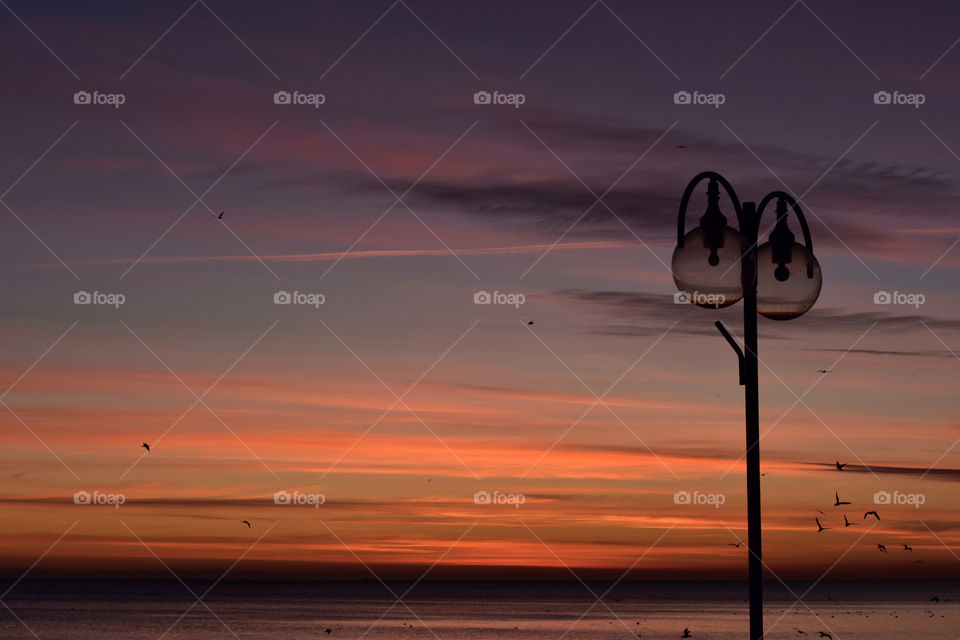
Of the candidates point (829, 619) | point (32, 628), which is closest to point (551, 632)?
point (829, 619)

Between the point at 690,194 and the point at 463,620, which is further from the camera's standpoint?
the point at 463,620

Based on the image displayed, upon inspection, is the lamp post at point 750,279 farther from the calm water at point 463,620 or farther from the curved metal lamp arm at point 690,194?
the calm water at point 463,620

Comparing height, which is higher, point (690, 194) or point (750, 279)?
point (690, 194)

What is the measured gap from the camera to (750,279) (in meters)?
10.8

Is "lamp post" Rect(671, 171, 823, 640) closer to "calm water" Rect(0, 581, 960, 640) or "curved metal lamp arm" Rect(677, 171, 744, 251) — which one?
"curved metal lamp arm" Rect(677, 171, 744, 251)

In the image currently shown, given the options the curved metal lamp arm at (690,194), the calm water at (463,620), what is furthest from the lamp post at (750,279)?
the calm water at (463,620)

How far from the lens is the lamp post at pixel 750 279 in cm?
1045

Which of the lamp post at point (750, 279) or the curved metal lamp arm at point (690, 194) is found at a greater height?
the curved metal lamp arm at point (690, 194)

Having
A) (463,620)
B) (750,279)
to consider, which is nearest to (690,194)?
(750,279)

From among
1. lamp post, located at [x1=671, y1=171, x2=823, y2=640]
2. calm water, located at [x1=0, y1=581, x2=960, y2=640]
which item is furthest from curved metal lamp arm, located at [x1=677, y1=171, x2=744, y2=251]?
calm water, located at [x1=0, y1=581, x2=960, y2=640]

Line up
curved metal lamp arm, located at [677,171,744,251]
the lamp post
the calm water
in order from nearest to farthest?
the lamp post, curved metal lamp arm, located at [677,171,744,251], the calm water

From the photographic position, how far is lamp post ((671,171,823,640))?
10453mm

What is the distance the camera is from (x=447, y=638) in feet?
380

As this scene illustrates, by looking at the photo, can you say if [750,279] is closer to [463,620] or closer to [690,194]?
[690,194]
